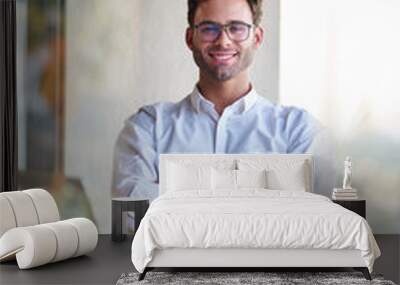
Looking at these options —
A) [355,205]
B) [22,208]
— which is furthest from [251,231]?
[355,205]

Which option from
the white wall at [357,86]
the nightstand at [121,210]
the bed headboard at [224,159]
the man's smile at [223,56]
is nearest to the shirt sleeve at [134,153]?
the bed headboard at [224,159]

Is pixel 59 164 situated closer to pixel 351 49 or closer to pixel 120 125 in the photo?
pixel 120 125

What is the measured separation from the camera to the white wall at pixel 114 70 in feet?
24.1

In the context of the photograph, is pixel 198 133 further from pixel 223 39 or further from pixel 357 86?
pixel 357 86

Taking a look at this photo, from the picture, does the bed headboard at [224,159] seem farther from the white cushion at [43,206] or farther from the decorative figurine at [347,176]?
the white cushion at [43,206]

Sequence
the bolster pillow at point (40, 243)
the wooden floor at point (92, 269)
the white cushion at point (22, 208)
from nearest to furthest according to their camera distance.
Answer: the wooden floor at point (92, 269) → the bolster pillow at point (40, 243) → the white cushion at point (22, 208)

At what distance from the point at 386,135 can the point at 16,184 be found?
13.2 feet

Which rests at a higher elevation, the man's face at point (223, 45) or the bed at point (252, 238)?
the man's face at point (223, 45)

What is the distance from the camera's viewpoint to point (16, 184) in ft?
23.7

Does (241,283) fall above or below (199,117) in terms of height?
below

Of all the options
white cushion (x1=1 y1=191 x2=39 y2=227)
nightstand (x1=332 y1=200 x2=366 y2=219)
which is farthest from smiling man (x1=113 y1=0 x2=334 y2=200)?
white cushion (x1=1 y1=191 x2=39 y2=227)

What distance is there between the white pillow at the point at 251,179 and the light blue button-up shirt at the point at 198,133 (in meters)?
0.62

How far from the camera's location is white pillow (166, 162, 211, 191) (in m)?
6.78

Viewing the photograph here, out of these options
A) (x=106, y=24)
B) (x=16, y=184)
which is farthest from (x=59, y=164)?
(x=106, y=24)
